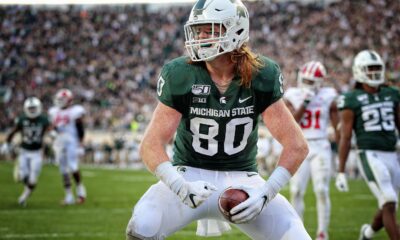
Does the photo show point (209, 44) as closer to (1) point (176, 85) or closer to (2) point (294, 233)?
(1) point (176, 85)

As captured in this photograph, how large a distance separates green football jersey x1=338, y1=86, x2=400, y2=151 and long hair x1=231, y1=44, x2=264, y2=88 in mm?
3167

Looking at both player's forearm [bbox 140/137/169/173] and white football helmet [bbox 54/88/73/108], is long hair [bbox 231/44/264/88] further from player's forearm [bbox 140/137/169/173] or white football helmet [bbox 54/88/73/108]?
white football helmet [bbox 54/88/73/108]

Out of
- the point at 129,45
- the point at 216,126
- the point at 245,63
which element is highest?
the point at 245,63

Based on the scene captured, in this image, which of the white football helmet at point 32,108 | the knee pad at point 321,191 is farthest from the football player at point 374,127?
the white football helmet at point 32,108

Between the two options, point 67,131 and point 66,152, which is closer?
point 66,152

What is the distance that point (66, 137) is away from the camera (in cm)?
1328

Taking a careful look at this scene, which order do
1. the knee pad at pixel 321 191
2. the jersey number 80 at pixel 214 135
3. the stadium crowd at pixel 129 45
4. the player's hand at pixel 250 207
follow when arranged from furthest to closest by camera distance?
the stadium crowd at pixel 129 45 < the knee pad at pixel 321 191 < the jersey number 80 at pixel 214 135 < the player's hand at pixel 250 207

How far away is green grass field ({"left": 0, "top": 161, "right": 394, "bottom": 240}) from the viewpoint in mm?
8227

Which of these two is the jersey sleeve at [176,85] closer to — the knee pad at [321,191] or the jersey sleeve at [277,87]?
the jersey sleeve at [277,87]

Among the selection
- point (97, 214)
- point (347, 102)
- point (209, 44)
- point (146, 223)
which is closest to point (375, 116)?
point (347, 102)

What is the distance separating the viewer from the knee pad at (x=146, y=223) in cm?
384

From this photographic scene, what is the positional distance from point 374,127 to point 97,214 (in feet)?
16.1

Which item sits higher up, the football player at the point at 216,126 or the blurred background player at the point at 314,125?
the football player at the point at 216,126

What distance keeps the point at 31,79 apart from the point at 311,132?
83.5 feet
